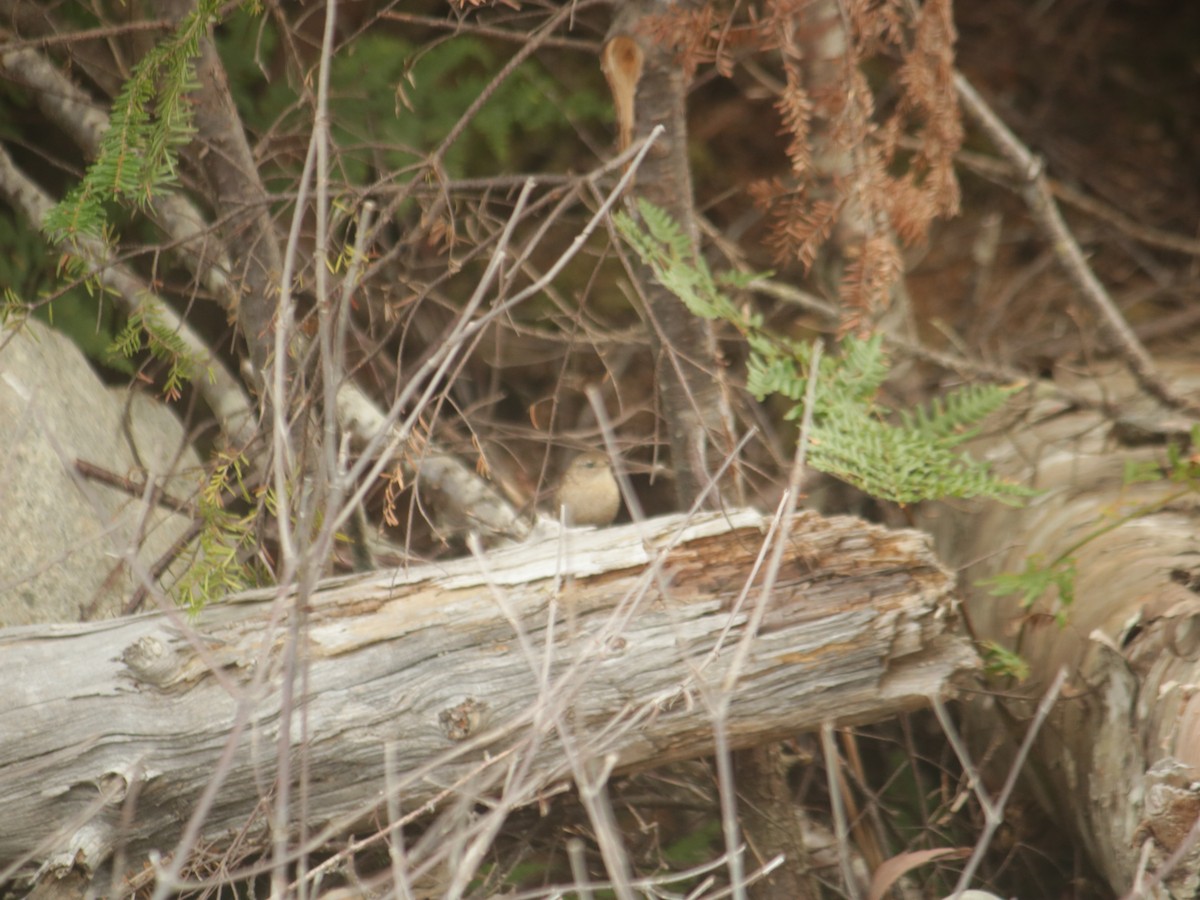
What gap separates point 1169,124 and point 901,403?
3040mm

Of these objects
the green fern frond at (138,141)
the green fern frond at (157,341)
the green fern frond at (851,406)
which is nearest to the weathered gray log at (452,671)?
the green fern frond at (851,406)

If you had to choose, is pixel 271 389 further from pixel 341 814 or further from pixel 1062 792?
pixel 1062 792

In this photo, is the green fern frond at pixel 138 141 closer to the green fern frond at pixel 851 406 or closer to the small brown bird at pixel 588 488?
the green fern frond at pixel 851 406

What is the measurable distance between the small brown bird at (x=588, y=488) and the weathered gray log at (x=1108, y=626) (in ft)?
4.09

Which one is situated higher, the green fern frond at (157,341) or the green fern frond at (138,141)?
the green fern frond at (138,141)

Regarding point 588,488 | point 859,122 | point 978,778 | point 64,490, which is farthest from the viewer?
point 588,488

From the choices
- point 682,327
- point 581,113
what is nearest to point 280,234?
point 682,327

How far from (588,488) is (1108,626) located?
1.71 m

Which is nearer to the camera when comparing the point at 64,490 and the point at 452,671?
the point at 452,671

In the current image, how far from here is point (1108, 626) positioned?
290 centimetres

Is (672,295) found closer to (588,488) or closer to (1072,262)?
(588,488)

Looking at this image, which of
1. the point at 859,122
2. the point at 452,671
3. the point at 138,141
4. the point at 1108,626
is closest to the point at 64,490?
the point at 138,141

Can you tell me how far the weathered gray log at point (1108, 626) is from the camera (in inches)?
97.8

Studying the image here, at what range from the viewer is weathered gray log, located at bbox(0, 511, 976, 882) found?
263 cm
